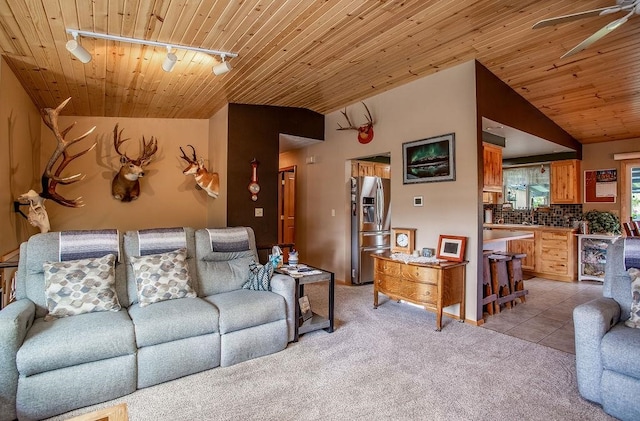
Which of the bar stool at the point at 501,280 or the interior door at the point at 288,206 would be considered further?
the interior door at the point at 288,206

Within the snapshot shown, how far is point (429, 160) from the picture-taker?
396cm

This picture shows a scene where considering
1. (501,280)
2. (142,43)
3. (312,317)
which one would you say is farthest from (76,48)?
(501,280)

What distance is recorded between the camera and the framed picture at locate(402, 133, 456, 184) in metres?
3.74

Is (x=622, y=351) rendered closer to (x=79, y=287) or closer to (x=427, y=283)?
(x=427, y=283)

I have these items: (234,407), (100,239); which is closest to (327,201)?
(100,239)

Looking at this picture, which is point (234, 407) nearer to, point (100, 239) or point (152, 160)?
point (100, 239)

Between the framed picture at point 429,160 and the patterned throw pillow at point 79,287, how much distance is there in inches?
133

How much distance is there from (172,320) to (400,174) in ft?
10.4

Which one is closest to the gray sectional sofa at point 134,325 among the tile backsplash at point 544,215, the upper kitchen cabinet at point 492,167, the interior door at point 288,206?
the interior door at point 288,206

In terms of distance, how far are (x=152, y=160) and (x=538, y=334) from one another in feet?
17.4

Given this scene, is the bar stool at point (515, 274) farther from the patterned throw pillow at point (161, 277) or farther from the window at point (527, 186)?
the patterned throw pillow at point (161, 277)

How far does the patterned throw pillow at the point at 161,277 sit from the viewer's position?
2.57 meters

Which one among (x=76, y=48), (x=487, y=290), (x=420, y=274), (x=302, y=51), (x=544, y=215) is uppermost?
(x=302, y=51)

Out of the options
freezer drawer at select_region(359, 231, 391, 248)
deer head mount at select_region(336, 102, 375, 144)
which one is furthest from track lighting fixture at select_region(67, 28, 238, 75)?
freezer drawer at select_region(359, 231, 391, 248)
